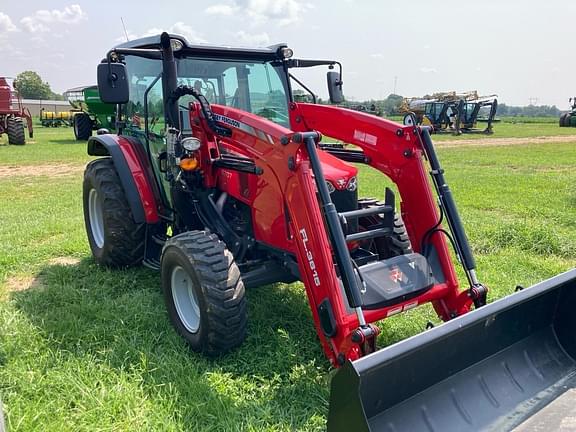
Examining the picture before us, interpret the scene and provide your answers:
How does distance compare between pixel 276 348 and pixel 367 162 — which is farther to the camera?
pixel 367 162

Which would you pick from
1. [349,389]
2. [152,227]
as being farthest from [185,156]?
[349,389]

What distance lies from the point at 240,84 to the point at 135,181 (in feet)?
4.20

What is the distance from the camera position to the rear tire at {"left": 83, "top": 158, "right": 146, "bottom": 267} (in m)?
4.72

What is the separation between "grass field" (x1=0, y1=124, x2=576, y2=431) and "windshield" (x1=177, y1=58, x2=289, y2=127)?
1658 mm

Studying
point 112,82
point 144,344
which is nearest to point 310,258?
point 144,344

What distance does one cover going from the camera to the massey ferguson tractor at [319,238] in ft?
8.36

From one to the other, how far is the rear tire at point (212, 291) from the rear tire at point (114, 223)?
136cm

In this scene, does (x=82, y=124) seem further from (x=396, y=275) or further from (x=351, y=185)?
(x=396, y=275)

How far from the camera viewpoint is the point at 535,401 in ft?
8.77

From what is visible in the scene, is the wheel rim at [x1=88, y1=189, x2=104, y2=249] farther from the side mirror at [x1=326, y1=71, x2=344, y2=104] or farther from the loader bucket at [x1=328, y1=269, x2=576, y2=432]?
the loader bucket at [x1=328, y1=269, x2=576, y2=432]

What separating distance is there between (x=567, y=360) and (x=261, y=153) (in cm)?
226

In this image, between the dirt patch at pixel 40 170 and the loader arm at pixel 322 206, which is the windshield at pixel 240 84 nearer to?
the loader arm at pixel 322 206

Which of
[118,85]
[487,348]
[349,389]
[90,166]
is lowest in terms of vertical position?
[487,348]

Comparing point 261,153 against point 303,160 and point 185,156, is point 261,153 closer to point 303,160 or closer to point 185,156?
point 303,160
